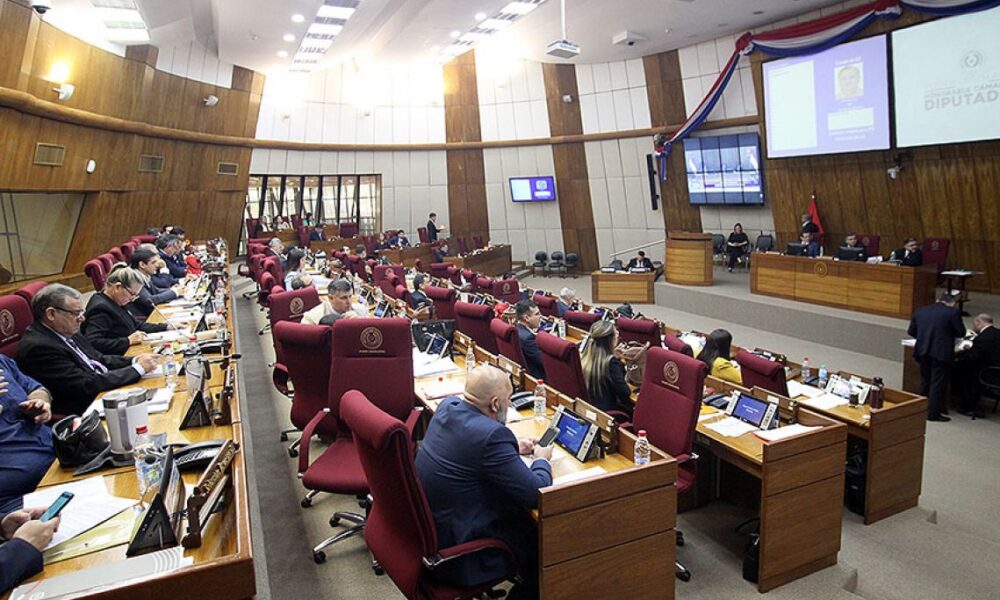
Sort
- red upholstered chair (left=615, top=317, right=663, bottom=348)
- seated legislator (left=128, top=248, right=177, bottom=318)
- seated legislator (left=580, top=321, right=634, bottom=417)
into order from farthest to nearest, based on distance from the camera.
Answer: seated legislator (left=128, top=248, right=177, bottom=318), red upholstered chair (left=615, top=317, right=663, bottom=348), seated legislator (left=580, top=321, right=634, bottom=417)

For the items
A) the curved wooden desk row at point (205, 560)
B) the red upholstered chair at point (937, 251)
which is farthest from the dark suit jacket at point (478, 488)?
the red upholstered chair at point (937, 251)

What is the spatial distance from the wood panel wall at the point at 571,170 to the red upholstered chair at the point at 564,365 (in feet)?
43.8

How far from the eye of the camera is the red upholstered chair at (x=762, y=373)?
4055mm

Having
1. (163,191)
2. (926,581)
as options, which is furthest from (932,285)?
(163,191)

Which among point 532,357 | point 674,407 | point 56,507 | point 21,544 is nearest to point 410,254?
point 532,357

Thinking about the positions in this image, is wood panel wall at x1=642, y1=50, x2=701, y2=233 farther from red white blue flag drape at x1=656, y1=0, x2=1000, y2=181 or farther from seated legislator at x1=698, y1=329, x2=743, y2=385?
seated legislator at x1=698, y1=329, x2=743, y2=385

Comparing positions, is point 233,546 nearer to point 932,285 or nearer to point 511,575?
point 511,575

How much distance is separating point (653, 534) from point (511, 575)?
0.61 meters

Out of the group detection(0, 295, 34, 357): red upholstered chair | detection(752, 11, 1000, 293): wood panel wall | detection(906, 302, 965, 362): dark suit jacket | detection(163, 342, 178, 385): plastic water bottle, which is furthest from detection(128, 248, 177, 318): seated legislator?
detection(752, 11, 1000, 293): wood panel wall

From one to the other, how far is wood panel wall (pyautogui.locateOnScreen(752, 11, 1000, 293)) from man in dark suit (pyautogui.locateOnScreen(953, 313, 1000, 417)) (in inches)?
191

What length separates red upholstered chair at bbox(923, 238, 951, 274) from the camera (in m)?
10.1

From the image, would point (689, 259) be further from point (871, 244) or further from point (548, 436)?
point (548, 436)

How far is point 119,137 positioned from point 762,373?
10.1 m

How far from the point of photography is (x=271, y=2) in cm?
912
